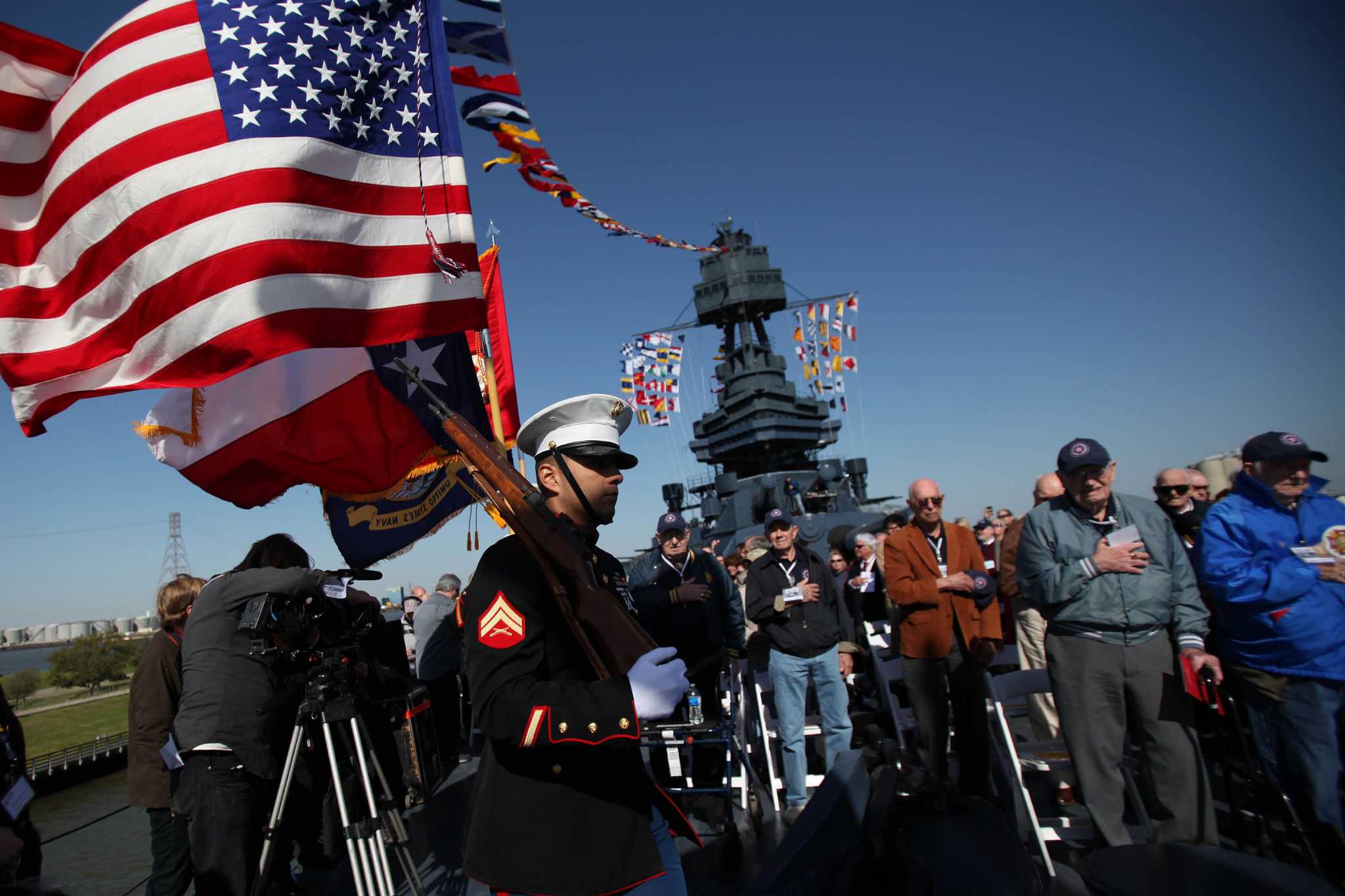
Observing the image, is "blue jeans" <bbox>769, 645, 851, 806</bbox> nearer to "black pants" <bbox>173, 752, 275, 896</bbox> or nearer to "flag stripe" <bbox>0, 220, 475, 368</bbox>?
"black pants" <bbox>173, 752, 275, 896</bbox>

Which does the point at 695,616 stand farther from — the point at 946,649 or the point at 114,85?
the point at 114,85

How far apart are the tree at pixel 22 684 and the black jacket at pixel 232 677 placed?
5.96 m

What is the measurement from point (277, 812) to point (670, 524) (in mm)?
3184

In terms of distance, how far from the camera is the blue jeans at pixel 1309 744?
9.75ft

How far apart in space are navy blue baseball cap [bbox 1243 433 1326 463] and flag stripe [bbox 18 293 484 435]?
4.22m

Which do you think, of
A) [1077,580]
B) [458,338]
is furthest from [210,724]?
[1077,580]

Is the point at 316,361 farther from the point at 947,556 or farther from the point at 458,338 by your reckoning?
the point at 947,556

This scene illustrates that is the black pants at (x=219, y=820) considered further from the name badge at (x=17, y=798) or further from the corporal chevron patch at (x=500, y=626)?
the corporal chevron patch at (x=500, y=626)

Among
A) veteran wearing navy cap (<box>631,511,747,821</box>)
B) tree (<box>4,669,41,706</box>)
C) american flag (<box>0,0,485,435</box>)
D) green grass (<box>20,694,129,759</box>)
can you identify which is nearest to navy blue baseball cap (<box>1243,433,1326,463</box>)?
veteran wearing navy cap (<box>631,511,747,821</box>)

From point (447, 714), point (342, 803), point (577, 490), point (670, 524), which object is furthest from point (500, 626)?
point (447, 714)

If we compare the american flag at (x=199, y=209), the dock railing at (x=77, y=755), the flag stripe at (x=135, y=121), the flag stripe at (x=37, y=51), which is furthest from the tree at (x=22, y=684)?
the flag stripe at (x=37, y=51)

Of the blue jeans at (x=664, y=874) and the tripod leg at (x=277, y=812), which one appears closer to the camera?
the blue jeans at (x=664, y=874)

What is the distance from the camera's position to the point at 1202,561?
3330 mm

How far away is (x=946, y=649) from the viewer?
173 inches
